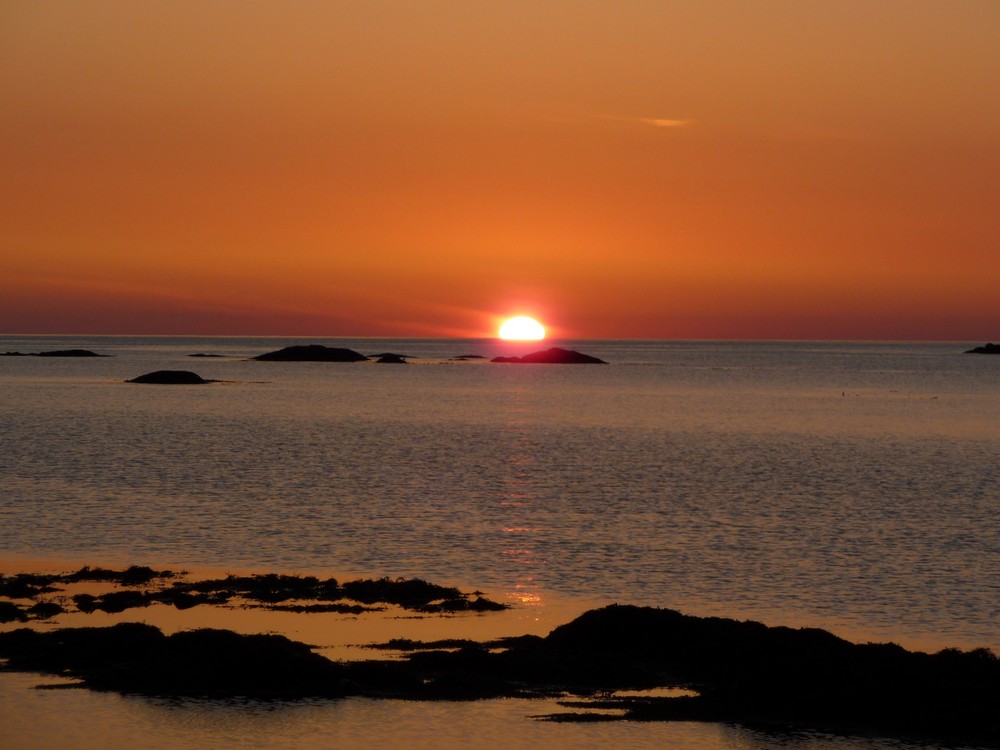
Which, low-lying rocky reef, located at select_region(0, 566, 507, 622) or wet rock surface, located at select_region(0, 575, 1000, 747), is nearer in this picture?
wet rock surface, located at select_region(0, 575, 1000, 747)

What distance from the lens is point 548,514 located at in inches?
1994

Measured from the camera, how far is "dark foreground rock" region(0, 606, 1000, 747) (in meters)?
21.2

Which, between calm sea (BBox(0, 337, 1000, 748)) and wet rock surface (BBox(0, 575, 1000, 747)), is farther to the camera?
calm sea (BBox(0, 337, 1000, 748))

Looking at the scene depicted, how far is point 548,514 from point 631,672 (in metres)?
27.0

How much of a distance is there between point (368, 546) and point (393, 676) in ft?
60.1

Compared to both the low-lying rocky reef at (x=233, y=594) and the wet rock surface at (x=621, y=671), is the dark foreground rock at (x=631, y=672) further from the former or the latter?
the low-lying rocky reef at (x=233, y=594)

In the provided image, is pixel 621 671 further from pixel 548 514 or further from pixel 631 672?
pixel 548 514

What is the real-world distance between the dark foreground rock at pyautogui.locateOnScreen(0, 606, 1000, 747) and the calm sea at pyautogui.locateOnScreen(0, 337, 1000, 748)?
3.31 ft

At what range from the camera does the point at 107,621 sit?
90.9 ft

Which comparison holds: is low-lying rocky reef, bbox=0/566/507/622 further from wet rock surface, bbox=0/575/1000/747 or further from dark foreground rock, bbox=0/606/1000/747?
dark foreground rock, bbox=0/606/1000/747

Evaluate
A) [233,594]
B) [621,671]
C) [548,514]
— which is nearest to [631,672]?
[621,671]

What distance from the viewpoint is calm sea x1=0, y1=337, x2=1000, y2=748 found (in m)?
30.6

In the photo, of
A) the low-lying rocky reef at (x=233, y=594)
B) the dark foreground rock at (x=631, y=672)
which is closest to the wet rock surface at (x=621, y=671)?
the dark foreground rock at (x=631, y=672)

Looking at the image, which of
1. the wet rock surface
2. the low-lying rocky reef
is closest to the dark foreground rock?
the wet rock surface
